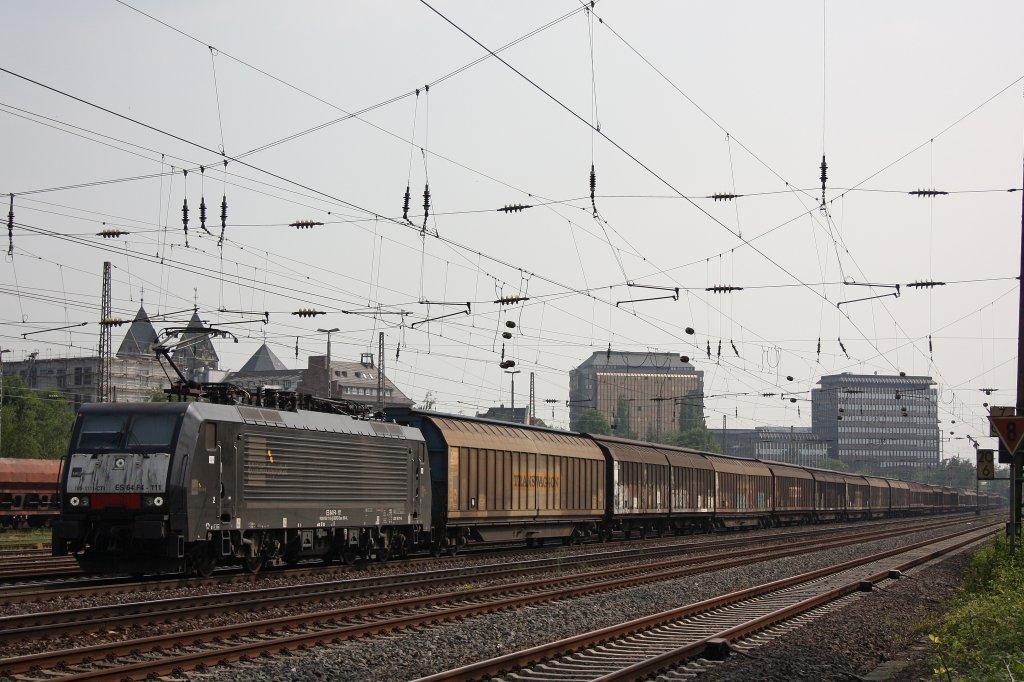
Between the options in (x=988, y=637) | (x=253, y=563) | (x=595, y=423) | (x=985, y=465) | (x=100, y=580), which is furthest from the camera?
(x=595, y=423)

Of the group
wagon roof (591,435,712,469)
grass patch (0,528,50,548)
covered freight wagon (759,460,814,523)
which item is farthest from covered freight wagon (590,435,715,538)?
grass patch (0,528,50,548)

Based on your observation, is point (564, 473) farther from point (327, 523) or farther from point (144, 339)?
point (144, 339)

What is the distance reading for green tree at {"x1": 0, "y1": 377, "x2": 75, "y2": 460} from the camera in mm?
87750

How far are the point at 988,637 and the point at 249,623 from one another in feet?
31.2

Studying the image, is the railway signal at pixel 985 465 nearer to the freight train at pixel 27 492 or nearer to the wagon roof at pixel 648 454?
the wagon roof at pixel 648 454

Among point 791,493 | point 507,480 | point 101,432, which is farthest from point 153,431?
point 791,493

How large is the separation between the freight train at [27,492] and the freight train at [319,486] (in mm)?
22737

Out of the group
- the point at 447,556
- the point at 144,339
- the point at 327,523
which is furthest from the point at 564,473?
the point at 144,339

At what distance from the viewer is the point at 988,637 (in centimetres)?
1324

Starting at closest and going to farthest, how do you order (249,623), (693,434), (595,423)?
(249,623) → (595,423) → (693,434)

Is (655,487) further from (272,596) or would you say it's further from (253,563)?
(272,596)

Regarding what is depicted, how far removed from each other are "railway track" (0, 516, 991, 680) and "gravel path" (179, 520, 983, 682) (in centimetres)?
31

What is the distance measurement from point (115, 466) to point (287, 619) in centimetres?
622

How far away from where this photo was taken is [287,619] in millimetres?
16062
